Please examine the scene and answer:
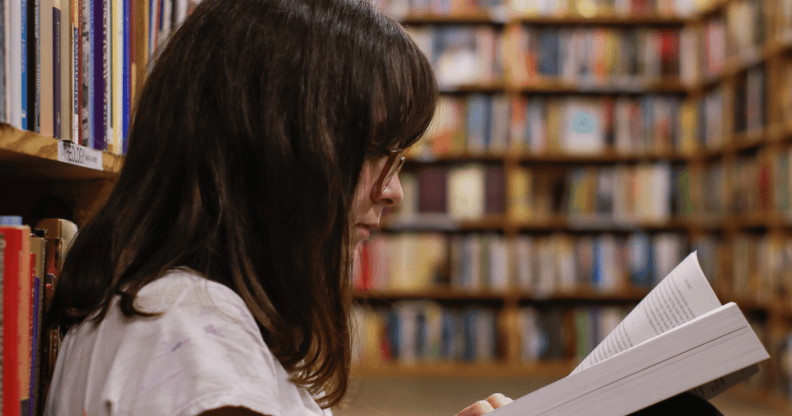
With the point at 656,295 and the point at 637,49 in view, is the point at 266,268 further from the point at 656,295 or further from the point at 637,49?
the point at 637,49

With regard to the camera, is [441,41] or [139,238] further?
[441,41]

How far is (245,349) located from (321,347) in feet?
0.43

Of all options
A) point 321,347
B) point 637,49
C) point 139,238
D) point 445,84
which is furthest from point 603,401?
point 637,49

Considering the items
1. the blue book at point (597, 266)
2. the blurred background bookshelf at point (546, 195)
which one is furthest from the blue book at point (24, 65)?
the blue book at point (597, 266)

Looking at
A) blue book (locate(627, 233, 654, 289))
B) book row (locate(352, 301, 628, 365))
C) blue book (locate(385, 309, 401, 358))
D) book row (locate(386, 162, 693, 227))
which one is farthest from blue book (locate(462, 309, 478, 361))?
blue book (locate(627, 233, 654, 289))

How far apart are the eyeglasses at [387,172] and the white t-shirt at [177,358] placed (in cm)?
23

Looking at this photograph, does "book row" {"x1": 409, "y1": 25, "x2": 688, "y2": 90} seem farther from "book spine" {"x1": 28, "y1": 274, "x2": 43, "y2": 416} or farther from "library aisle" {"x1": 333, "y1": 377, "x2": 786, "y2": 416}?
"book spine" {"x1": 28, "y1": 274, "x2": 43, "y2": 416}

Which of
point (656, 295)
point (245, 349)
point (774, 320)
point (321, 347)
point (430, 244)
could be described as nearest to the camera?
point (245, 349)

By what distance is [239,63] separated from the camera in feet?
1.78

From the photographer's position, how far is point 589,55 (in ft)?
9.75

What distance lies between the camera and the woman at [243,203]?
1.51 ft

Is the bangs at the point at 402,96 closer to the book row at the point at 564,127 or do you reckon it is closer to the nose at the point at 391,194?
the nose at the point at 391,194

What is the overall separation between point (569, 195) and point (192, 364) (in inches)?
108

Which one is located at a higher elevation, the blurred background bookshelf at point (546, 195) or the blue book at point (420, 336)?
the blurred background bookshelf at point (546, 195)
